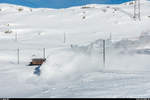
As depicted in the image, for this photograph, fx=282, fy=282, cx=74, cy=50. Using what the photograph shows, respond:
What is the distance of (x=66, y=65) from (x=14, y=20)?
22442 mm

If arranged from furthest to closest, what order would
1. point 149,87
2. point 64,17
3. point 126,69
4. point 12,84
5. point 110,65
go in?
point 64,17, point 110,65, point 126,69, point 12,84, point 149,87

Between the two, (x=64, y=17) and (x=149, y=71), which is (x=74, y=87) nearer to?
(x=149, y=71)

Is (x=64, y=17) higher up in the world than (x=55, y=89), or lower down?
higher up

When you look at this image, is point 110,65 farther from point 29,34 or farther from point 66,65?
point 29,34

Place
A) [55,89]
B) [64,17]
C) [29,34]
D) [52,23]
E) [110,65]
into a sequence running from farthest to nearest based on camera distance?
1. [64,17]
2. [52,23]
3. [29,34]
4. [110,65]
5. [55,89]

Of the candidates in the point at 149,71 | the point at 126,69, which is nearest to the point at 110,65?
the point at 126,69

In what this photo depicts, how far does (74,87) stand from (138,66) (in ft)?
14.3

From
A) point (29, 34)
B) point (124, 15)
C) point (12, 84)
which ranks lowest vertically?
point (12, 84)

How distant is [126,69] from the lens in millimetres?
11445

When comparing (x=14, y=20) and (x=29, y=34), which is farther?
(x=14, y=20)

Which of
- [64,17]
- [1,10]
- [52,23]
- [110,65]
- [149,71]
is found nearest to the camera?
[149,71]

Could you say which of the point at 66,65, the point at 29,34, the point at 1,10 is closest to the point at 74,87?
the point at 66,65

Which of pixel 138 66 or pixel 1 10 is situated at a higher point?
pixel 1 10

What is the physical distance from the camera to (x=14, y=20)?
32.4 m
